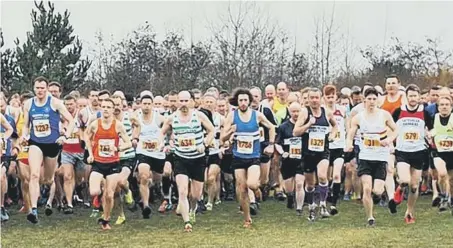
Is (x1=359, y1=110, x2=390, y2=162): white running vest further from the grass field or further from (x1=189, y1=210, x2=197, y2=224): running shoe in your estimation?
(x1=189, y1=210, x2=197, y2=224): running shoe

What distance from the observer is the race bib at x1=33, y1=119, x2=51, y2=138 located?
11820mm

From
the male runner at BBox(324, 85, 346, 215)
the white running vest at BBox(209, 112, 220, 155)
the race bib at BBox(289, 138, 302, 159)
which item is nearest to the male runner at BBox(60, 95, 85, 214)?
the white running vest at BBox(209, 112, 220, 155)

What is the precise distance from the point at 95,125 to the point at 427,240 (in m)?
4.86

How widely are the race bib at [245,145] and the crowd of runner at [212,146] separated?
14mm

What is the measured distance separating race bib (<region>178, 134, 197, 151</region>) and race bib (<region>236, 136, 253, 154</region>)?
0.65 meters

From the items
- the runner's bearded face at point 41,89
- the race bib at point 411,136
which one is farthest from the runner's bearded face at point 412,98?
the runner's bearded face at point 41,89

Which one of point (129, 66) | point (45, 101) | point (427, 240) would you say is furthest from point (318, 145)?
point (129, 66)

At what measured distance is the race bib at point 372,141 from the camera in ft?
36.3

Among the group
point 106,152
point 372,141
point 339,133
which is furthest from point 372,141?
point 106,152

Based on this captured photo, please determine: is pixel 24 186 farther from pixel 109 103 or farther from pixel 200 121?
pixel 200 121

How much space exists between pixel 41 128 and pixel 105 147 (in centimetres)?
124

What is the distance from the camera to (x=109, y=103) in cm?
1127

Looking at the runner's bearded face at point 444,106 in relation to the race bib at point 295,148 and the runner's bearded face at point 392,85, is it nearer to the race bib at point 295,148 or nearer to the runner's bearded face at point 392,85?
the runner's bearded face at point 392,85

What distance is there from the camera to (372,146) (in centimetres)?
1109
